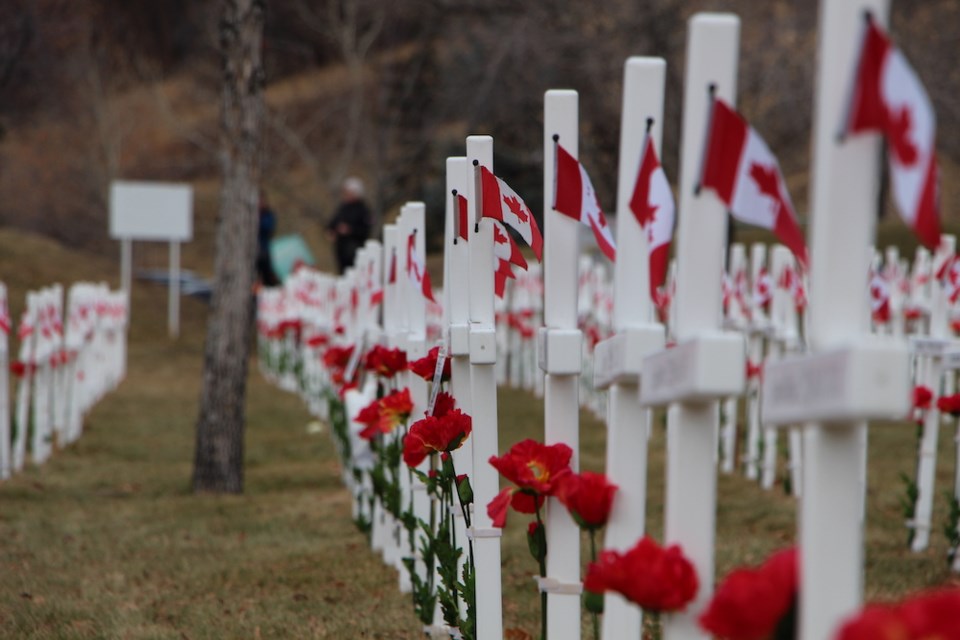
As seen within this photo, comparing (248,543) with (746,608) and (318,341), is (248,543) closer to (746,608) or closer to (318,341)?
(318,341)

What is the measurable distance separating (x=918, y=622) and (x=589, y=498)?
1.24 m

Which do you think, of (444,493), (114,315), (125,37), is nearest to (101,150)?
(125,37)

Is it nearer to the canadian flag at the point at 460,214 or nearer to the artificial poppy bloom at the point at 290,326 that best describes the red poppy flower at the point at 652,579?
the canadian flag at the point at 460,214

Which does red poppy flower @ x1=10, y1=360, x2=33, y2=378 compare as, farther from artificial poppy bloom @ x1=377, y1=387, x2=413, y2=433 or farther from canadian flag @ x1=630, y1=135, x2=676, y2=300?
canadian flag @ x1=630, y1=135, x2=676, y2=300

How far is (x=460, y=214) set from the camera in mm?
4062

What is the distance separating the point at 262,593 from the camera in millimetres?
5559

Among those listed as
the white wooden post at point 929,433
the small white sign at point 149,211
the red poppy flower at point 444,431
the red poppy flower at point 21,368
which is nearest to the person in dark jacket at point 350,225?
the small white sign at point 149,211

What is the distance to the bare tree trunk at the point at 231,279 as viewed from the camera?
8.19m

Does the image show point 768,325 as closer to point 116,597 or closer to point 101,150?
point 116,597

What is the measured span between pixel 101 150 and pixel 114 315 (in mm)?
22052

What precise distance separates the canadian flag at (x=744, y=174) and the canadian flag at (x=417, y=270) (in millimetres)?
2775

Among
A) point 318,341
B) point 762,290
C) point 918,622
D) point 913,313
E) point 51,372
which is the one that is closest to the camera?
point 918,622

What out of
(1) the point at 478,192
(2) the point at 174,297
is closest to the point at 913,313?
(1) the point at 478,192

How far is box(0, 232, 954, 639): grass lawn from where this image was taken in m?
5.05
